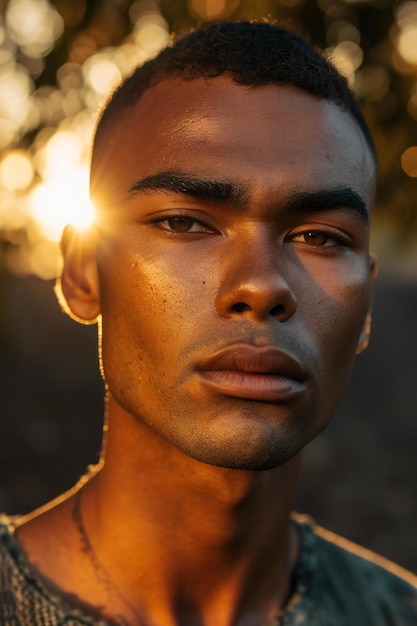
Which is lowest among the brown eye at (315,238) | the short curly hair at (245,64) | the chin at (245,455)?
the chin at (245,455)

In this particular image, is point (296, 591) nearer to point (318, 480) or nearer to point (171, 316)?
point (171, 316)

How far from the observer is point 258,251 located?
208cm

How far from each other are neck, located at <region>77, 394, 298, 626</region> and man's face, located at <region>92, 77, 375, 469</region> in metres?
0.12

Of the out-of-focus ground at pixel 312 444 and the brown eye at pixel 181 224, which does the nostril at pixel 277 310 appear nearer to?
the brown eye at pixel 181 224

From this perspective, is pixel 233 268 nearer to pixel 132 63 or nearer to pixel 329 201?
pixel 329 201

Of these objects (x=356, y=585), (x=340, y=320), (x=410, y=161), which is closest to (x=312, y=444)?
(x=410, y=161)

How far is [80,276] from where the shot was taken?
2.54 metres

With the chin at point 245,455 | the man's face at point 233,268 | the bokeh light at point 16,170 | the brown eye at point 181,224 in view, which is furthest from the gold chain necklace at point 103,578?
the bokeh light at point 16,170

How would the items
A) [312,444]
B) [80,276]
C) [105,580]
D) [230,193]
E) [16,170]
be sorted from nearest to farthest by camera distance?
[230,193] < [105,580] < [80,276] < [16,170] < [312,444]

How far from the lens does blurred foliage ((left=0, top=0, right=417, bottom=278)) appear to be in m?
5.44

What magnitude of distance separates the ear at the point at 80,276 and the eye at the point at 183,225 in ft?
→ 1.16

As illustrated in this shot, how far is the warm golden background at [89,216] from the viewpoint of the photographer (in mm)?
5480

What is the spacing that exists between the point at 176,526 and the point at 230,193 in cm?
100

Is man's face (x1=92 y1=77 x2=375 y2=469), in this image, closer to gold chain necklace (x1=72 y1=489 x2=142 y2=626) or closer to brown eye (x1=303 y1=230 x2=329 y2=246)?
brown eye (x1=303 y1=230 x2=329 y2=246)
